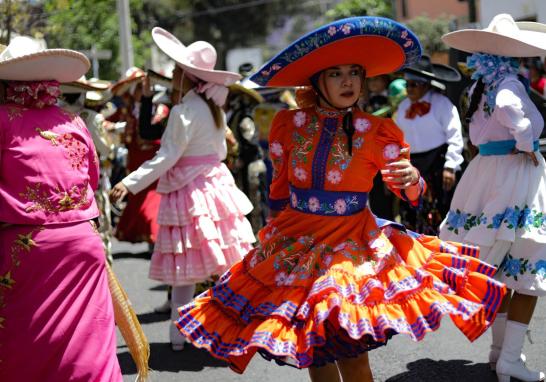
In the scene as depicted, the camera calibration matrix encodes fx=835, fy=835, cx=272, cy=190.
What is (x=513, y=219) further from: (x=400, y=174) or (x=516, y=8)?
(x=516, y=8)

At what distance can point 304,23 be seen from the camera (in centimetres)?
6331

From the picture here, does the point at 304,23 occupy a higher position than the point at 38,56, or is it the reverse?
the point at 304,23

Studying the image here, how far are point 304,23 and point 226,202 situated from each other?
5832 cm

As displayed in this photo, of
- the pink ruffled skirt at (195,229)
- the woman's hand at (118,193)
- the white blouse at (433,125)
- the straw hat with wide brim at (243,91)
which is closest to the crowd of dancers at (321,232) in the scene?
the woman's hand at (118,193)

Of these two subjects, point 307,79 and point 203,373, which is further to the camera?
point 203,373

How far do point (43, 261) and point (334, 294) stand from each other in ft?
4.88

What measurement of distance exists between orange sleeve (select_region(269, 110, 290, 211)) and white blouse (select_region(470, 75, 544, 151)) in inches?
58.0

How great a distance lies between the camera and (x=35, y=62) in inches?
164

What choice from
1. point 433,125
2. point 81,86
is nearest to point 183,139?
point 81,86

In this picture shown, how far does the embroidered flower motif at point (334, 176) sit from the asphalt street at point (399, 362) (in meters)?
1.92

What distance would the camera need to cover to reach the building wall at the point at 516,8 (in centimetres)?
1666

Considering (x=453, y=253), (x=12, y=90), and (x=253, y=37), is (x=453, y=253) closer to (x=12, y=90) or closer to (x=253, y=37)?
(x=12, y=90)

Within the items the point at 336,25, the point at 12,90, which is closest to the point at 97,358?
the point at 12,90

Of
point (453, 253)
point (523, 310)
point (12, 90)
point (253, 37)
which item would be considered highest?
point (253, 37)
